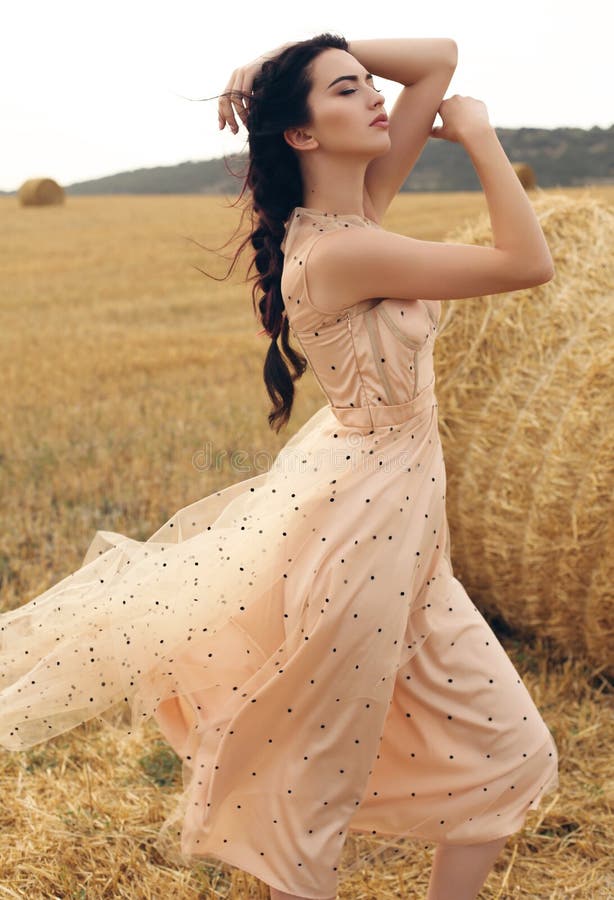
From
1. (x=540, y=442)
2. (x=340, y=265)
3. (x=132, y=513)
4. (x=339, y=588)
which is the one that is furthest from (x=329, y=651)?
(x=132, y=513)

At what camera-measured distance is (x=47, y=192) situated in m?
23.9

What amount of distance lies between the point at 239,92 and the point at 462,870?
1.58 meters

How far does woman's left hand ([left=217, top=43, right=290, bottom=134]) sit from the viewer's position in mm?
2031

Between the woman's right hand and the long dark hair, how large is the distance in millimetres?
236

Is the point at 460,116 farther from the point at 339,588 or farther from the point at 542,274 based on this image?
the point at 339,588

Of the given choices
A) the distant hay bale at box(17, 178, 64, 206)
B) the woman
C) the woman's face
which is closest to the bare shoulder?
the woman

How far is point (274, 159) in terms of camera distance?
202cm

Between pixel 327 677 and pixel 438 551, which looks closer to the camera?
pixel 327 677

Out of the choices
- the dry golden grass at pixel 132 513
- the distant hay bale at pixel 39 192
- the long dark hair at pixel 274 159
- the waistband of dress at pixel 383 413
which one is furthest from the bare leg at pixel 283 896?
the distant hay bale at pixel 39 192

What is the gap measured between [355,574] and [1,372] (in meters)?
6.03

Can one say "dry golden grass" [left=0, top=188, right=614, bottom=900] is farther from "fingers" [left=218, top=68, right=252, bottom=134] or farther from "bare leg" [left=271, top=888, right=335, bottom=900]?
"fingers" [left=218, top=68, right=252, bottom=134]

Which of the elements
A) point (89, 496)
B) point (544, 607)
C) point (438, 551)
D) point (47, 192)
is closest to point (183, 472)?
point (89, 496)

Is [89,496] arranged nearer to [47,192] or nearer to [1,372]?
[1,372]

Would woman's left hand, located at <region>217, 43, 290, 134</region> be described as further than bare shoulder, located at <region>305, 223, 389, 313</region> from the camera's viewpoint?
Yes
